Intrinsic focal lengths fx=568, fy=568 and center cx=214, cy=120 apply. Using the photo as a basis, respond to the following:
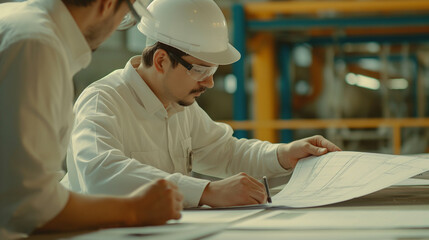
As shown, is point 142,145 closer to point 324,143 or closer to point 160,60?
point 160,60

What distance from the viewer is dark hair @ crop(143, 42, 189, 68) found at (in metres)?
2.42

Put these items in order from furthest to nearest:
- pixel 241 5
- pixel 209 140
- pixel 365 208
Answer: pixel 241 5 < pixel 209 140 < pixel 365 208

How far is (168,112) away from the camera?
8.34ft

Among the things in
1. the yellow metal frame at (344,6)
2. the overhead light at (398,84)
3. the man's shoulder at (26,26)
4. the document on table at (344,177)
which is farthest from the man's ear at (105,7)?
the overhead light at (398,84)

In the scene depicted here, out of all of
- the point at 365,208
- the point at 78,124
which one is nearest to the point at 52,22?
the point at 78,124

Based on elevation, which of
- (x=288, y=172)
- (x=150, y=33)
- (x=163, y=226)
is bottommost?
(x=288, y=172)

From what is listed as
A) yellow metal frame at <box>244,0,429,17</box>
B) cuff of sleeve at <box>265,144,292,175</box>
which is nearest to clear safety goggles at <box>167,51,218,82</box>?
cuff of sleeve at <box>265,144,292,175</box>

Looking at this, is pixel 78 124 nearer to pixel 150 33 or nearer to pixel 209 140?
pixel 150 33

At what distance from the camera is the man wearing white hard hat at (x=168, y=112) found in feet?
6.87

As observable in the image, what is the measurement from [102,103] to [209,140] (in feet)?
2.45

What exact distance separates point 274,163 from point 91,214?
136 cm

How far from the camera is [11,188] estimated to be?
48.7 inches

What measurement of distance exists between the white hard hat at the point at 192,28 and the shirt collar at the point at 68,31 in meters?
0.92

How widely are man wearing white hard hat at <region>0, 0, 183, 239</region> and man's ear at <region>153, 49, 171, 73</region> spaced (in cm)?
95
